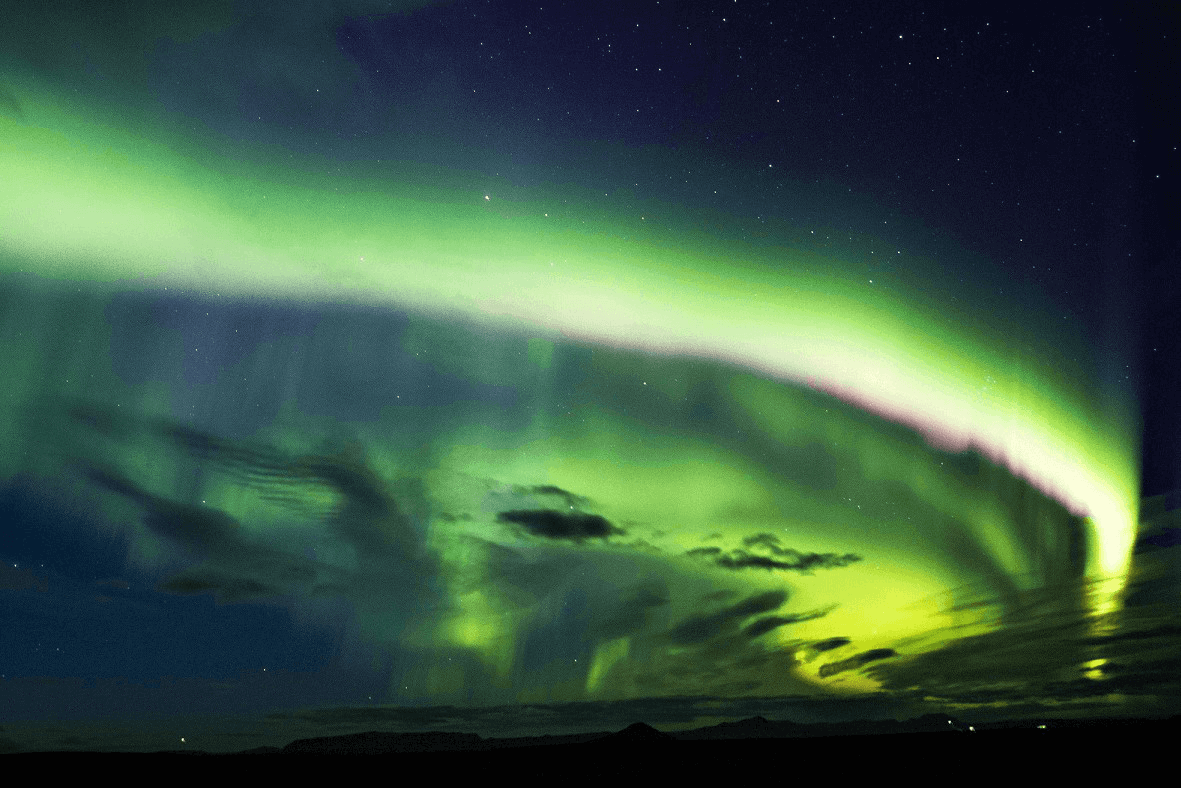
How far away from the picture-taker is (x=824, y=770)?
52969 mm

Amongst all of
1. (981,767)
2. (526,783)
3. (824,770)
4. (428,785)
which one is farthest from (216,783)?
(981,767)

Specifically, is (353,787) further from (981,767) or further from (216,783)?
(981,767)

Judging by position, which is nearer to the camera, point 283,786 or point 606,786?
point 606,786

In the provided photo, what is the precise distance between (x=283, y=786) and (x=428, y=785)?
1282 cm

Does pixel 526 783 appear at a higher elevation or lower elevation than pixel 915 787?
lower

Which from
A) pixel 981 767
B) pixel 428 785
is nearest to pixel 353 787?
pixel 428 785

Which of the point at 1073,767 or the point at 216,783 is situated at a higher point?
the point at 1073,767

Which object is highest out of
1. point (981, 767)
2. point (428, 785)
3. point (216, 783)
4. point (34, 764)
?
point (981, 767)

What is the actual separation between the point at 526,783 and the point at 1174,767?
4414 cm

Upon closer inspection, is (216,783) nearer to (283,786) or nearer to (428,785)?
(283,786)

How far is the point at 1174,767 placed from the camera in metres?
46.7

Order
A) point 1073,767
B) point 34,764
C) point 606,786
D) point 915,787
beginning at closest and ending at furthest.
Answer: point 915,787 → point 606,786 → point 1073,767 → point 34,764

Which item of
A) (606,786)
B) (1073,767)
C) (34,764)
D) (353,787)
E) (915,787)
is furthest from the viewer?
(34,764)

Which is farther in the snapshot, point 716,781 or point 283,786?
point 283,786
